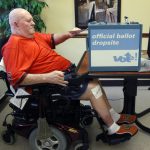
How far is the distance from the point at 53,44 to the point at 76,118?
66 centimetres

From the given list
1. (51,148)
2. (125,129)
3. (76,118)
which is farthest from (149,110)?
(51,148)

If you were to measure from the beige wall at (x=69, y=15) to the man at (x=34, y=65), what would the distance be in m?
1.27

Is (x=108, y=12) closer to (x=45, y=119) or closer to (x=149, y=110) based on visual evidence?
(x=149, y=110)

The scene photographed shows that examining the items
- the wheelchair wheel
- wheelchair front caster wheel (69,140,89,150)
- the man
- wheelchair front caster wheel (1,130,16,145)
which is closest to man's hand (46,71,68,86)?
the man

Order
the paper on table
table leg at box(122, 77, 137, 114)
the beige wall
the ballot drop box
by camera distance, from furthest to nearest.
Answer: the beige wall → table leg at box(122, 77, 137, 114) → the paper on table → the ballot drop box

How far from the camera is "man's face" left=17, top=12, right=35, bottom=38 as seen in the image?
71.7 inches

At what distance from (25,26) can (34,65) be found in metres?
0.29

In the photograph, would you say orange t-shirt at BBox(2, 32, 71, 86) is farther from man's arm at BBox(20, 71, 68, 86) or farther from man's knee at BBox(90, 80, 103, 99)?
man's knee at BBox(90, 80, 103, 99)

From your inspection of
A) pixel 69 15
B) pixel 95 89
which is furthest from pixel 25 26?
pixel 69 15

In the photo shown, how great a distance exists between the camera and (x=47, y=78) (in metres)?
1.60

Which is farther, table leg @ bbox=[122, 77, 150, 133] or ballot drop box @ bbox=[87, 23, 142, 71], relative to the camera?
table leg @ bbox=[122, 77, 150, 133]

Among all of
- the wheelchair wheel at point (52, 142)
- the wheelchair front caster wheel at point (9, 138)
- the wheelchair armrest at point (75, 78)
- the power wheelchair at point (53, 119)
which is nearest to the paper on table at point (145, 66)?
the wheelchair armrest at point (75, 78)

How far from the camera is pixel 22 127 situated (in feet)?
6.32

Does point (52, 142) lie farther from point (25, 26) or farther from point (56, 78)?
point (25, 26)
